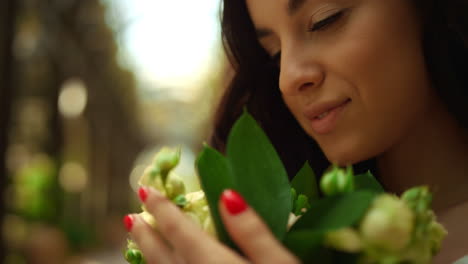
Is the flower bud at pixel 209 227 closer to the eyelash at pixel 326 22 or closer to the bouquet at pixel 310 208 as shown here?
the bouquet at pixel 310 208

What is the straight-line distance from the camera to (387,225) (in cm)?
56

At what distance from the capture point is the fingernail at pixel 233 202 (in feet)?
2.02

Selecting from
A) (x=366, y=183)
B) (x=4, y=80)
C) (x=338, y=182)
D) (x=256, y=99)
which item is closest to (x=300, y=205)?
(x=366, y=183)

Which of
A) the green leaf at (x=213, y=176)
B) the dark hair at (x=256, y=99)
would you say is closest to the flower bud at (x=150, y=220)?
the green leaf at (x=213, y=176)

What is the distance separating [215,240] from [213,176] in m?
0.09

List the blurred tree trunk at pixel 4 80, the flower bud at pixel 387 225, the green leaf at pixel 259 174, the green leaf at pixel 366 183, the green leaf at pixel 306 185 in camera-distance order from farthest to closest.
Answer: the blurred tree trunk at pixel 4 80, the green leaf at pixel 306 185, the green leaf at pixel 366 183, the green leaf at pixel 259 174, the flower bud at pixel 387 225

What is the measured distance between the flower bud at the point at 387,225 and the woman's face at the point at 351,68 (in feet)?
1.53

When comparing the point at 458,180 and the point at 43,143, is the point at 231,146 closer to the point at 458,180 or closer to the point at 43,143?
the point at 458,180

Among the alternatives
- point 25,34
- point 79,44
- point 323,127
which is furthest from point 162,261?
point 79,44

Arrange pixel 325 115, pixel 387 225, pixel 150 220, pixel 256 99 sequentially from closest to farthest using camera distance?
pixel 387 225 < pixel 150 220 < pixel 325 115 < pixel 256 99

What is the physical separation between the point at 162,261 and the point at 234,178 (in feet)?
0.48

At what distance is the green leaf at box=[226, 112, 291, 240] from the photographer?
2.21 ft

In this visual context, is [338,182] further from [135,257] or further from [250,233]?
[135,257]

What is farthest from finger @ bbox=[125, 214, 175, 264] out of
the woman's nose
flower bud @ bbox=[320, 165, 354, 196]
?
the woman's nose
